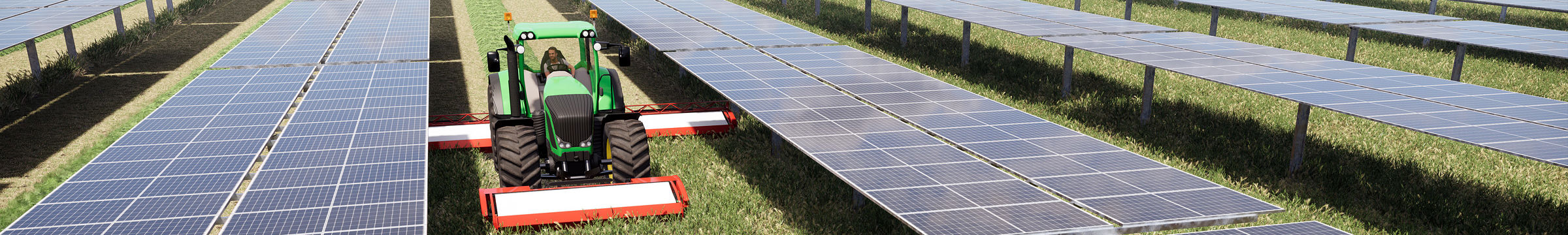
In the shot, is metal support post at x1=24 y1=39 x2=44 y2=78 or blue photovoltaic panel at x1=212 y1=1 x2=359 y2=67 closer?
blue photovoltaic panel at x1=212 y1=1 x2=359 y2=67

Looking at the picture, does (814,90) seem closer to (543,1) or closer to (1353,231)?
(1353,231)

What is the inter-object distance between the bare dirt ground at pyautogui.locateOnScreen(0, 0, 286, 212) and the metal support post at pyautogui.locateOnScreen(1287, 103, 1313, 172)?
12.8 m

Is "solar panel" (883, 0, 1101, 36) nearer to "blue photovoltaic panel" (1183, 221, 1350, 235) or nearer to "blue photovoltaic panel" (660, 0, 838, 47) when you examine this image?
"blue photovoltaic panel" (660, 0, 838, 47)

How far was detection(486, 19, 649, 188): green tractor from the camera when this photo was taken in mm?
7977

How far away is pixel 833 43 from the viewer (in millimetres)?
14648

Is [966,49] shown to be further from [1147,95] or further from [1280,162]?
[1280,162]

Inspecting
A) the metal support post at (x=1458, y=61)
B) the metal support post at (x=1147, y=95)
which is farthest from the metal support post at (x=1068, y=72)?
the metal support post at (x=1458, y=61)

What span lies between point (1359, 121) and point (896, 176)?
27.2 feet

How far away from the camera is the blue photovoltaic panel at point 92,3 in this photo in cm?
1928

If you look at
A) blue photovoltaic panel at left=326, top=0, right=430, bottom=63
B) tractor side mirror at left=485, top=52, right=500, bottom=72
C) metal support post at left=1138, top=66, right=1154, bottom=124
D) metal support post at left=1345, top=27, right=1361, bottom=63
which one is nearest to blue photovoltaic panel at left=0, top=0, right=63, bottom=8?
blue photovoltaic panel at left=326, top=0, right=430, bottom=63

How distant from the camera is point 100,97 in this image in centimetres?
1388

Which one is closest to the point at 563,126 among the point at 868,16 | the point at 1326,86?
the point at 1326,86

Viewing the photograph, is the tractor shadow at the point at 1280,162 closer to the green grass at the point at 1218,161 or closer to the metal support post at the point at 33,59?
the green grass at the point at 1218,161

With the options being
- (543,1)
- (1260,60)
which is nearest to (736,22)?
(1260,60)
